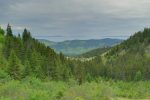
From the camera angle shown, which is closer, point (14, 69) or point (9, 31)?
point (14, 69)

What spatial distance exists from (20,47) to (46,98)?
107249 millimetres

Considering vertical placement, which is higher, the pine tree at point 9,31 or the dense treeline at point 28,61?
the pine tree at point 9,31

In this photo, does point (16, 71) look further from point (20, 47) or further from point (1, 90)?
point (1, 90)

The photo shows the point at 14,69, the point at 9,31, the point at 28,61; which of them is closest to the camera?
the point at 14,69

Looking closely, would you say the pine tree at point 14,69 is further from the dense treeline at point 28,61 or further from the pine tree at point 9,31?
the pine tree at point 9,31

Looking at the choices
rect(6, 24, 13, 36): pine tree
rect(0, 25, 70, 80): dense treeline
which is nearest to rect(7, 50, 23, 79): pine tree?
rect(0, 25, 70, 80): dense treeline

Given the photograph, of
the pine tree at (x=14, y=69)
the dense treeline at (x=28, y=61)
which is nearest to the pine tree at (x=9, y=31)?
the dense treeline at (x=28, y=61)

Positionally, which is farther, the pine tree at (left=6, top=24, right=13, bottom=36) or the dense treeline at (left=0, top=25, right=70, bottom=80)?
the pine tree at (left=6, top=24, right=13, bottom=36)

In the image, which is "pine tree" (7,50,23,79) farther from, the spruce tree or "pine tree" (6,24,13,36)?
"pine tree" (6,24,13,36)

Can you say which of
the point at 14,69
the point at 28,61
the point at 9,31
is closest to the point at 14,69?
the point at 14,69

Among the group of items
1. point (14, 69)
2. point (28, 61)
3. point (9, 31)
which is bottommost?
point (14, 69)

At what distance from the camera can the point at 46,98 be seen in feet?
148

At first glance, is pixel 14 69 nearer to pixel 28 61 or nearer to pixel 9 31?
pixel 28 61

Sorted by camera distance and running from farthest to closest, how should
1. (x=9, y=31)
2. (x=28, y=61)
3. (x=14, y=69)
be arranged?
(x=9, y=31)
(x=28, y=61)
(x=14, y=69)
